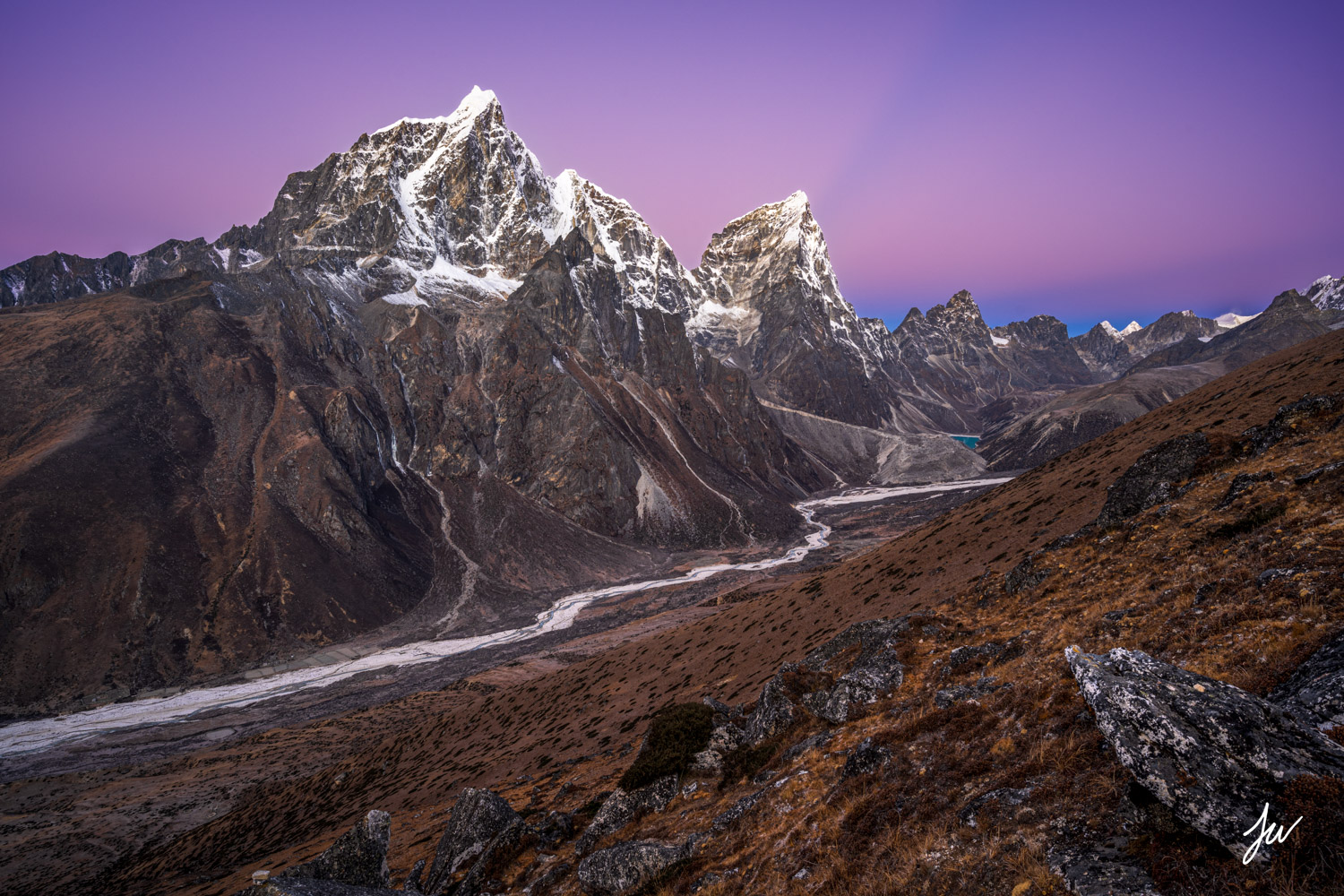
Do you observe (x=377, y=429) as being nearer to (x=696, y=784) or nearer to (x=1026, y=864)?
(x=696, y=784)

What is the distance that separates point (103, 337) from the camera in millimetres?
143875

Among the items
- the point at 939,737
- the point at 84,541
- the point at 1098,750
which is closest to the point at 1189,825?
the point at 1098,750

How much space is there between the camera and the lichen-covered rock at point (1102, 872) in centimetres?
626

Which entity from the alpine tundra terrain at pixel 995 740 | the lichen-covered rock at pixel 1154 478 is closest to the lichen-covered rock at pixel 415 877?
the alpine tundra terrain at pixel 995 740

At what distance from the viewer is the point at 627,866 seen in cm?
1358

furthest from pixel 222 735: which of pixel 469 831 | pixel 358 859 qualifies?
pixel 469 831

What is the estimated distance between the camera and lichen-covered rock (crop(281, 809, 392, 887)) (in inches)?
691

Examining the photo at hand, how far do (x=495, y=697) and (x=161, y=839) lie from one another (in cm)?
2897

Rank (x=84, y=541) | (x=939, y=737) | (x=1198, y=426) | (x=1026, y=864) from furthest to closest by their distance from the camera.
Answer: (x=84, y=541), (x=1198, y=426), (x=939, y=737), (x=1026, y=864)

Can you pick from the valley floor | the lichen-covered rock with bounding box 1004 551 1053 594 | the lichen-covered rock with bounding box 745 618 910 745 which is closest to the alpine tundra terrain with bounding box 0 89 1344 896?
the lichen-covered rock with bounding box 745 618 910 745

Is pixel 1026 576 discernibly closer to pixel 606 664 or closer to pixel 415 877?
pixel 415 877

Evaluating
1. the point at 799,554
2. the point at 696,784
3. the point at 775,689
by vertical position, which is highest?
the point at 775,689
